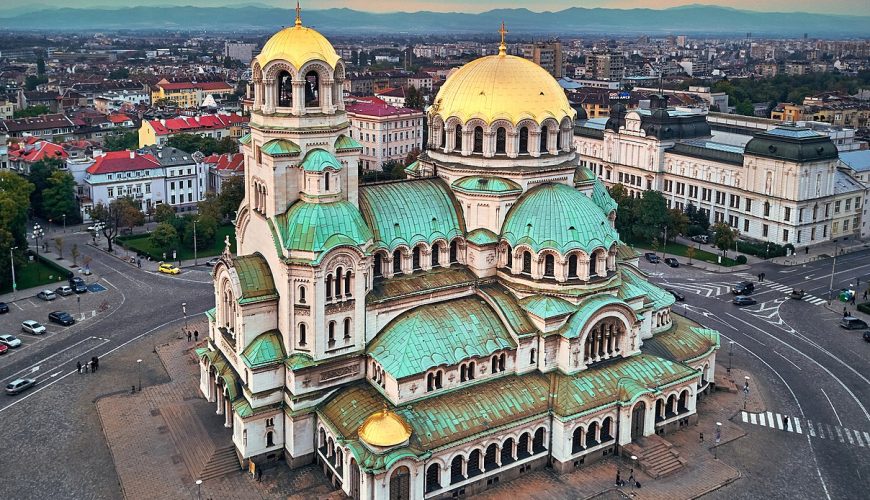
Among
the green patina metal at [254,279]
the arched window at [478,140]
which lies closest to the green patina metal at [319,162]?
the green patina metal at [254,279]

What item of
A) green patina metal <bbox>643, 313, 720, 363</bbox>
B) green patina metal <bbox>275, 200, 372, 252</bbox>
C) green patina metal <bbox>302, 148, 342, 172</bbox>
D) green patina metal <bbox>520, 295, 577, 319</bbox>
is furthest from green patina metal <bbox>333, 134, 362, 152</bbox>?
green patina metal <bbox>643, 313, 720, 363</bbox>

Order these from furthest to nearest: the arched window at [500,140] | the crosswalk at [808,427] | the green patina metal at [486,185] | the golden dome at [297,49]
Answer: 1. the arched window at [500,140]
2. the green patina metal at [486,185]
3. the crosswalk at [808,427]
4. the golden dome at [297,49]

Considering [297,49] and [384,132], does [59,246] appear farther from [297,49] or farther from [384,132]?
[384,132]

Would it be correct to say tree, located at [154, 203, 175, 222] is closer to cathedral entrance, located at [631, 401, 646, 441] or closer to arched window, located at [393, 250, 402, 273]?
arched window, located at [393, 250, 402, 273]

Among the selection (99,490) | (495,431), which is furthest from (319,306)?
(99,490)

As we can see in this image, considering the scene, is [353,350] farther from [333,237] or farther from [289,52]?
[289,52]

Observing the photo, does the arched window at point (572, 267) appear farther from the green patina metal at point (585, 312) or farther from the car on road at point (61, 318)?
the car on road at point (61, 318)
